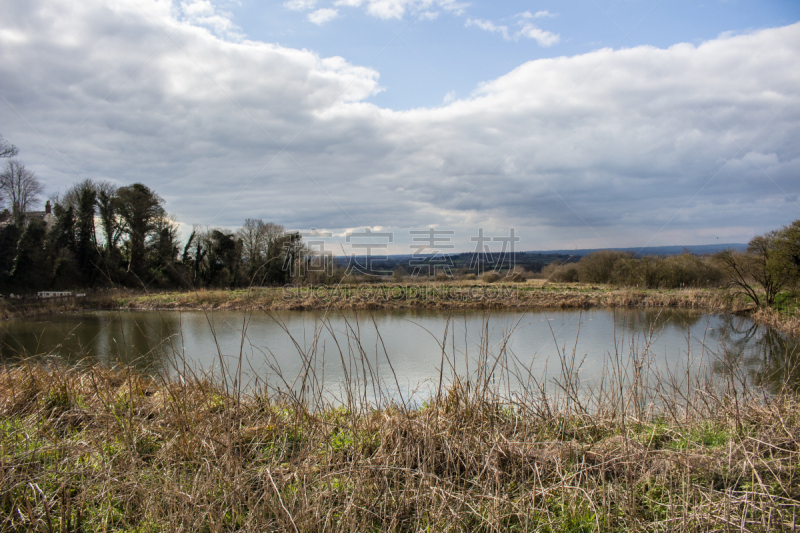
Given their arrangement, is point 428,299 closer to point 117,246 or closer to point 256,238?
point 256,238

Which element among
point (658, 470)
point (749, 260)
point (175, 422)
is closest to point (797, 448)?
point (658, 470)

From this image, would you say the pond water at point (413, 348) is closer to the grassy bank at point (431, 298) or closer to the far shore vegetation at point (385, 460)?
the far shore vegetation at point (385, 460)

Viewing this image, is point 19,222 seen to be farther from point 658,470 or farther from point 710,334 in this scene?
point 710,334

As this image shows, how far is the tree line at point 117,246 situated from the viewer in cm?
2172

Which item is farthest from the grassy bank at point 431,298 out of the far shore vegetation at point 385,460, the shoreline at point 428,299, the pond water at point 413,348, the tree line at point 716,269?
the far shore vegetation at point 385,460

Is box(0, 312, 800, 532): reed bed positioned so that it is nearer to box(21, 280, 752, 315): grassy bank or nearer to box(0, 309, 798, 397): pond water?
box(0, 309, 798, 397): pond water

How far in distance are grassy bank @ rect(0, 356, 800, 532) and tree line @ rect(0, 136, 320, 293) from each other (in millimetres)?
18814

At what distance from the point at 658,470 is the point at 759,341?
12674mm

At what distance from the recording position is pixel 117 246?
27.8 metres

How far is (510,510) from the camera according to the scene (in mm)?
2428

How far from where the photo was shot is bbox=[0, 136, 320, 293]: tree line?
2172 centimetres

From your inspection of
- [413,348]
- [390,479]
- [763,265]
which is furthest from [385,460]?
[763,265]

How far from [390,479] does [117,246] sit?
32.1 meters

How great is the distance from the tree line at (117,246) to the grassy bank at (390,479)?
18.8 meters
